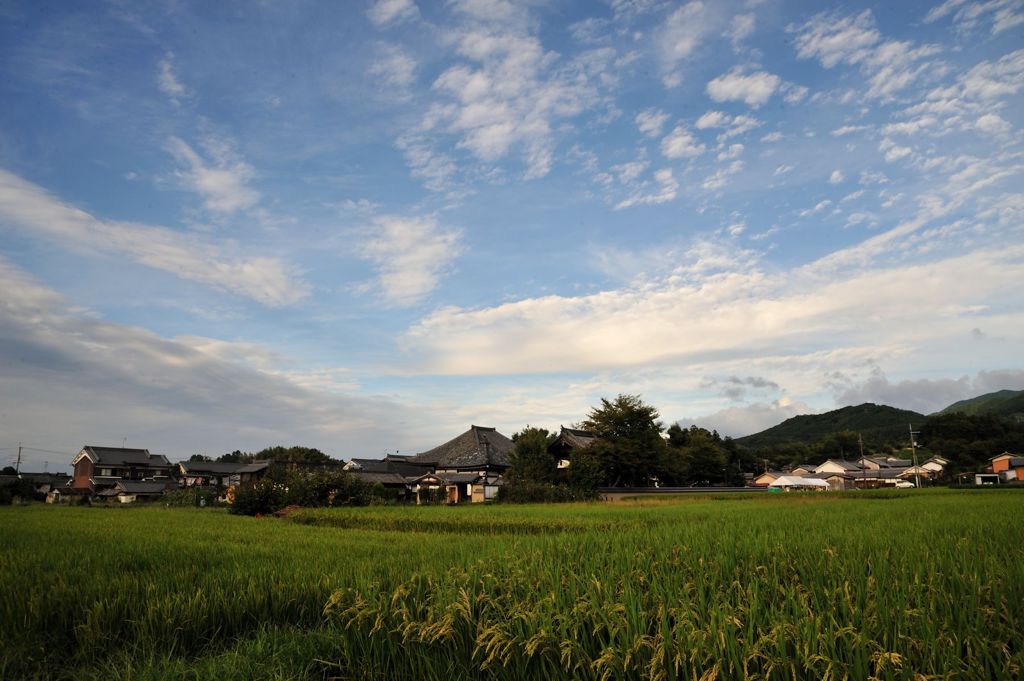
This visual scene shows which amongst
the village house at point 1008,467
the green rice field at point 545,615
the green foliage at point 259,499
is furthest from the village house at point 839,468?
the green rice field at point 545,615

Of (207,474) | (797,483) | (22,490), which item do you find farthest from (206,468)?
(797,483)

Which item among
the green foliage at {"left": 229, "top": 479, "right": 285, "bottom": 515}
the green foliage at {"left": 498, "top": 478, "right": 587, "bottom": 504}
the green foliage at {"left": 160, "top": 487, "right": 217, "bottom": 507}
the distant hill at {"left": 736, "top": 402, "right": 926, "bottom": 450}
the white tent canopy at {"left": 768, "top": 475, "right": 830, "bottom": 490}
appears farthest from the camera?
the distant hill at {"left": 736, "top": 402, "right": 926, "bottom": 450}

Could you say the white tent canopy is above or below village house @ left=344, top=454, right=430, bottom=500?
below

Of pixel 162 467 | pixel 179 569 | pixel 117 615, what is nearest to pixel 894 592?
pixel 117 615

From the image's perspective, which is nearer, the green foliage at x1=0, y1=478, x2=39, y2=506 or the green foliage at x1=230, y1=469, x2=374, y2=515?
the green foliage at x1=230, y1=469, x2=374, y2=515

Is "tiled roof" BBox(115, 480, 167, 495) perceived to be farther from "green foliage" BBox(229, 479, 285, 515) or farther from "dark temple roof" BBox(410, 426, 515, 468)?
"green foliage" BBox(229, 479, 285, 515)

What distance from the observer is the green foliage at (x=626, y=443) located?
43031 millimetres

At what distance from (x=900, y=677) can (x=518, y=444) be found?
129 feet

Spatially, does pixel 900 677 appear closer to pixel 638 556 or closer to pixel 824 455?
pixel 638 556

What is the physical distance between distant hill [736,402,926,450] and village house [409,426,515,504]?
116 m

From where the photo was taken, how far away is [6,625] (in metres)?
5.02

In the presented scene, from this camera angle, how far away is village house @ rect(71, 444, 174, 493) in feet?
222

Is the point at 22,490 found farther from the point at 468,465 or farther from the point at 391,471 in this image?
the point at 468,465

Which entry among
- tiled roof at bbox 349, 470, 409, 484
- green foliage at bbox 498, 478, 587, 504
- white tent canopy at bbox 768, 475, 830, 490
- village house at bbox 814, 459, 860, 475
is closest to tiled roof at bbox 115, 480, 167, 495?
tiled roof at bbox 349, 470, 409, 484
